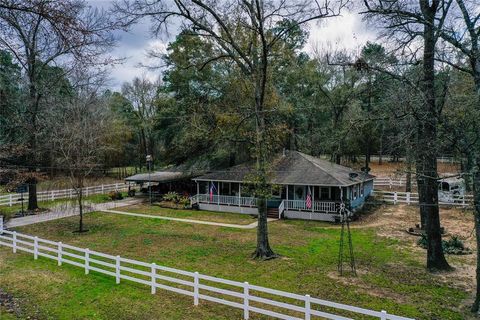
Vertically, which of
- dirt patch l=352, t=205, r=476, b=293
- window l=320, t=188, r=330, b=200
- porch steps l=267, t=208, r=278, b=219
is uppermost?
window l=320, t=188, r=330, b=200

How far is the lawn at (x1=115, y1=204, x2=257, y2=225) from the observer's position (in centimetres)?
2320

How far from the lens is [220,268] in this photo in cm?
1319

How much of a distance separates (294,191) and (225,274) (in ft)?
44.1

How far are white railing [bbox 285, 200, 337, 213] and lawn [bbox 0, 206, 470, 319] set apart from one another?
2.66 meters

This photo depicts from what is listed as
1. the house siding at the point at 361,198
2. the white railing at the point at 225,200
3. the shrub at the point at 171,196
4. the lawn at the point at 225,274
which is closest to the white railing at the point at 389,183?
the house siding at the point at 361,198

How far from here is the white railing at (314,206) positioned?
2286 cm

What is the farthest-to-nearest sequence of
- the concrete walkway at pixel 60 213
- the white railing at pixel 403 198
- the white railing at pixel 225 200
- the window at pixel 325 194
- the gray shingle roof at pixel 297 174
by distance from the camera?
1. the white railing at pixel 225 200
2. the white railing at pixel 403 198
3. the window at pixel 325 194
4. the gray shingle roof at pixel 297 174
5. the concrete walkway at pixel 60 213

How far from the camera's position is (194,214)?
25.3m

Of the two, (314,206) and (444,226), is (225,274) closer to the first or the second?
(314,206)

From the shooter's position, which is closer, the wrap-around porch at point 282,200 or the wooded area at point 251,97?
the wooded area at point 251,97

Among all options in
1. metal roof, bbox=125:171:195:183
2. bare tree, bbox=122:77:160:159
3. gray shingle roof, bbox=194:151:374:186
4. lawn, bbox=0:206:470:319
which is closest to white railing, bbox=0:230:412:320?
lawn, bbox=0:206:470:319

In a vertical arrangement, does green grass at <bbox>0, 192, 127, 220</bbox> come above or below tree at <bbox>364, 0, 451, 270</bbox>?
below

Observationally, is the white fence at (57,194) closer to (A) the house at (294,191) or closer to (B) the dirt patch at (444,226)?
(A) the house at (294,191)

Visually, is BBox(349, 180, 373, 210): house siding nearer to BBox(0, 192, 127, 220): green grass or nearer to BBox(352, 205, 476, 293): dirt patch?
BBox(352, 205, 476, 293): dirt patch
